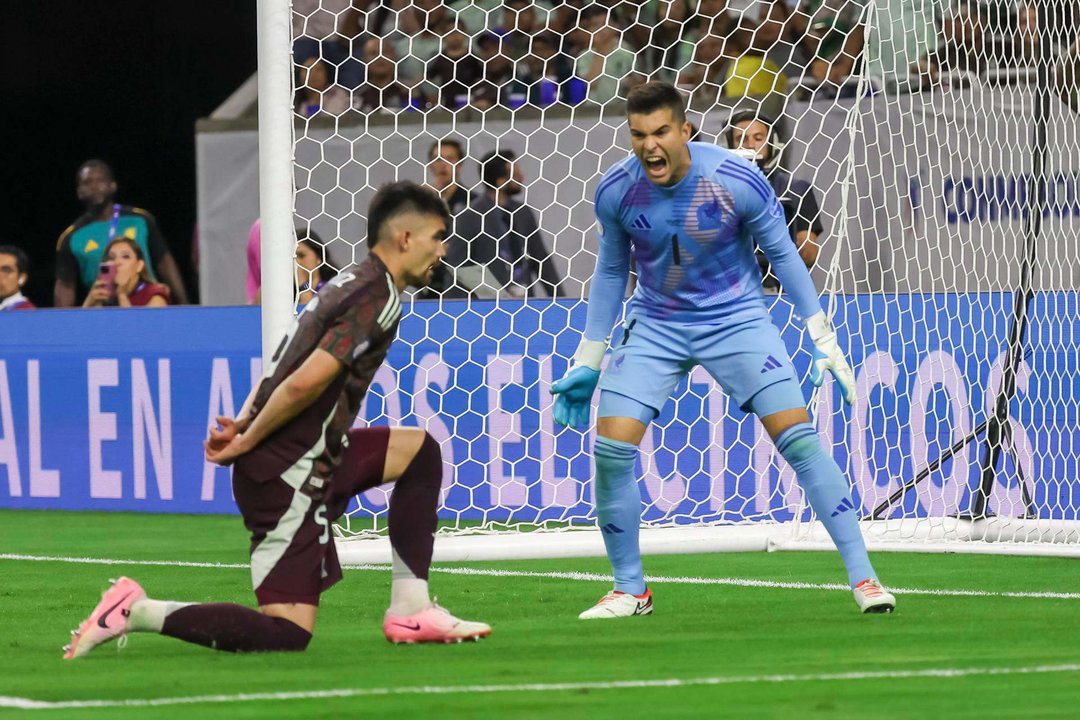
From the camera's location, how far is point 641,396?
22.9 feet

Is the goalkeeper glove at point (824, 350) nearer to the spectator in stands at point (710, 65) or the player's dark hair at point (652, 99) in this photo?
the player's dark hair at point (652, 99)

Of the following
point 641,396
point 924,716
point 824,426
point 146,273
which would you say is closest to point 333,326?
point 641,396

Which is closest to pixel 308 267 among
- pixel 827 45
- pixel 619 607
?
pixel 827 45

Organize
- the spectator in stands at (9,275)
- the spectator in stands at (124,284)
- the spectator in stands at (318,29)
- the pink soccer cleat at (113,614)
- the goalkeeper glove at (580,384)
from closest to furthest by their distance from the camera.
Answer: the pink soccer cleat at (113,614) < the goalkeeper glove at (580,384) < the spectator in stands at (318,29) < the spectator in stands at (124,284) < the spectator in stands at (9,275)

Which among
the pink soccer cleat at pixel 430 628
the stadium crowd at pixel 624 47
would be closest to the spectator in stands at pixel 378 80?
the stadium crowd at pixel 624 47

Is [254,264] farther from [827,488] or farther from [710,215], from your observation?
[827,488]

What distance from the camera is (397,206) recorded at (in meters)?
5.86

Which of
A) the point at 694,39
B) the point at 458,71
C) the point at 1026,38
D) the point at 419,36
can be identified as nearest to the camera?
the point at 1026,38

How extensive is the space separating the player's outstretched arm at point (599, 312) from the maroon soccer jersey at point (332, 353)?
147 centimetres

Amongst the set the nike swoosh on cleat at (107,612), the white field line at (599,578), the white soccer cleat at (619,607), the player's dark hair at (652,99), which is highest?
the player's dark hair at (652,99)

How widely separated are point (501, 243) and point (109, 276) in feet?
11.7

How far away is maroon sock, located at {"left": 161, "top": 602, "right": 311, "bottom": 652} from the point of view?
5488mm

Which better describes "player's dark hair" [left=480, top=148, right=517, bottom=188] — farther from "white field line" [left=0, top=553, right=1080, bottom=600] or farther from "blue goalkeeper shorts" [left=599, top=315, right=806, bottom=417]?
"blue goalkeeper shorts" [left=599, top=315, right=806, bottom=417]

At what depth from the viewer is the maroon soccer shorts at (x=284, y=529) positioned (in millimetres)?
5664
